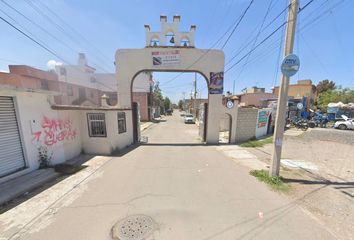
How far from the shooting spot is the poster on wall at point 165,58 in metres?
11.5

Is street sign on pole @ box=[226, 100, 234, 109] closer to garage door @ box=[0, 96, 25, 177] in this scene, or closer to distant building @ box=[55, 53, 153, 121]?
garage door @ box=[0, 96, 25, 177]

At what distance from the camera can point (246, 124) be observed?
42.6 ft

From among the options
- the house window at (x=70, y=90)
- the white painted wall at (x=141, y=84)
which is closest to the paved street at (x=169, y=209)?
the house window at (x=70, y=90)

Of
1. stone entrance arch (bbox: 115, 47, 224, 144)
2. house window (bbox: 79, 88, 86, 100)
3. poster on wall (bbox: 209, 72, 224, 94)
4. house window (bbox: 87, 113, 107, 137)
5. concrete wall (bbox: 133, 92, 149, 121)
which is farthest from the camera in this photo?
concrete wall (bbox: 133, 92, 149, 121)

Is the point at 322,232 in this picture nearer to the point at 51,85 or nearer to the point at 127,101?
the point at 127,101

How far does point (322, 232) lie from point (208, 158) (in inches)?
214

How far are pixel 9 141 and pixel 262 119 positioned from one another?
53.0 ft

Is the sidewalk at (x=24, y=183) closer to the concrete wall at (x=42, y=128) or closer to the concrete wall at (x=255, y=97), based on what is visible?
the concrete wall at (x=42, y=128)

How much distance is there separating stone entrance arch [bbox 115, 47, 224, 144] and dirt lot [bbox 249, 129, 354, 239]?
22.0ft

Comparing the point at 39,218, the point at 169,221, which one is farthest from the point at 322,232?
the point at 39,218

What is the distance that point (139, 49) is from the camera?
37.4ft

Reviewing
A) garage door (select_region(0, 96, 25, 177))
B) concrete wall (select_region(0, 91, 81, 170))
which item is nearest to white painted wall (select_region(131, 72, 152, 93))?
concrete wall (select_region(0, 91, 81, 170))

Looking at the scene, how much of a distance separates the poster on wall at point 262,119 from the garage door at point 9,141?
49.5ft

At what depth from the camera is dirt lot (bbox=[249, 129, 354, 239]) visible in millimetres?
3637
